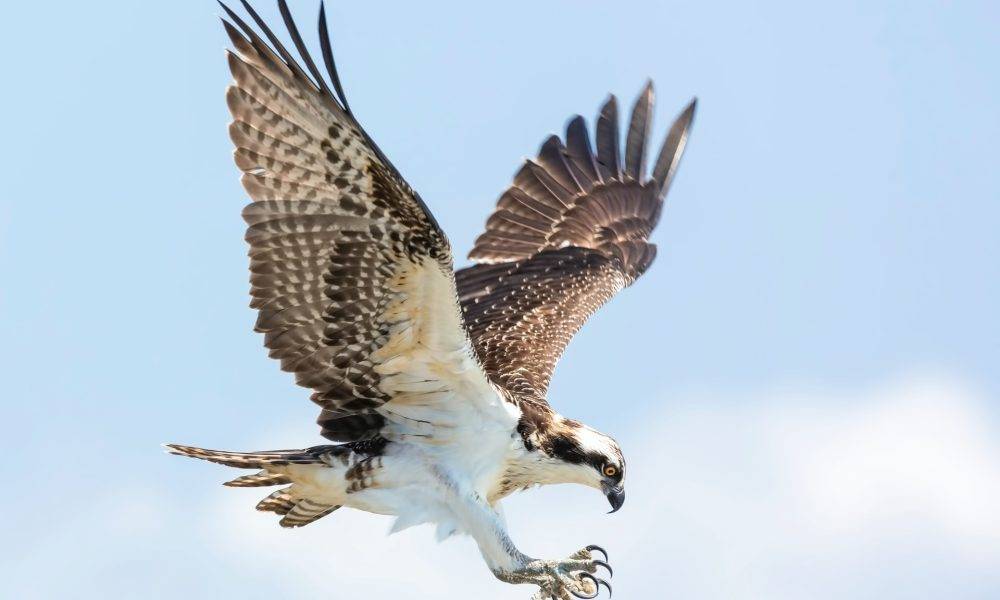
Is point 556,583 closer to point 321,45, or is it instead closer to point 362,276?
point 362,276

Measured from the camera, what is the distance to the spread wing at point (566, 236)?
1123 centimetres

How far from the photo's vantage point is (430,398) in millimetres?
8797

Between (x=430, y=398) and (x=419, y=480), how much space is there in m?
0.47

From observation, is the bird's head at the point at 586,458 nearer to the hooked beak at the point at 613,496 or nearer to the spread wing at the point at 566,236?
the hooked beak at the point at 613,496

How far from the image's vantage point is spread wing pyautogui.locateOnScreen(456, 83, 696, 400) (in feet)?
36.8

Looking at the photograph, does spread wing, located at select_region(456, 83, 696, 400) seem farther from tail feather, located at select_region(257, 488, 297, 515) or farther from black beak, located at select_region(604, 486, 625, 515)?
tail feather, located at select_region(257, 488, 297, 515)

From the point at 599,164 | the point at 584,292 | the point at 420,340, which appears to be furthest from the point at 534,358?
the point at 599,164

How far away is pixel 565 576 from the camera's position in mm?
8664

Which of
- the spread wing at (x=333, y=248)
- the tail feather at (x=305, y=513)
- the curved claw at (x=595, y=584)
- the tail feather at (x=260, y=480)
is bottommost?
the curved claw at (x=595, y=584)

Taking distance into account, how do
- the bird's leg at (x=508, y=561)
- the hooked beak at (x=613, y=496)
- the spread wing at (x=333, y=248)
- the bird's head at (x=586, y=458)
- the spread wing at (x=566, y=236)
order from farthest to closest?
1. the spread wing at (x=566, y=236)
2. the hooked beak at (x=613, y=496)
3. the bird's head at (x=586, y=458)
4. the bird's leg at (x=508, y=561)
5. the spread wing at (x=333, y=248)

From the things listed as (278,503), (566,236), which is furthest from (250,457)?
(566,236)

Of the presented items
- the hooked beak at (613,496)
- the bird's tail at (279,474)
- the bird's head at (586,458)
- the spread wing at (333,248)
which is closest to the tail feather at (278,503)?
the bird's tail at (279,474)

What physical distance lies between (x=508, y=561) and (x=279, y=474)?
4.82 feet

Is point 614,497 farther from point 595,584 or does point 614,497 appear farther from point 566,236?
point 566,236
